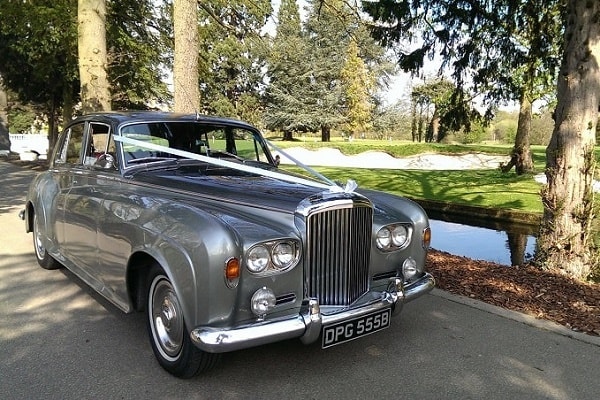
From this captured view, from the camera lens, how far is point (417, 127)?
72.2 m

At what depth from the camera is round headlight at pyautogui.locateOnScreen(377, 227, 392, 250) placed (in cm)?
365

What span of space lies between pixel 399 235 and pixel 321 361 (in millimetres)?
1173

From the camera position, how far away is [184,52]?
8539mm

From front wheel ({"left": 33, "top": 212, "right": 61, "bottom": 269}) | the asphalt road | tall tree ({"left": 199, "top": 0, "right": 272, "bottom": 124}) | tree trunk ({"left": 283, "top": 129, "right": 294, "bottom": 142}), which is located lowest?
the asphalt road

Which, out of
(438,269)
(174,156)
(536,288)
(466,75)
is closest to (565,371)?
(536,288)

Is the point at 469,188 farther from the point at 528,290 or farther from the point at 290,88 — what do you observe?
the point at 290,88

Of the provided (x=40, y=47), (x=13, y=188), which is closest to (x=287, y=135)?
(x=40, y=47)

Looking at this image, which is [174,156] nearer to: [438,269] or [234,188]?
[234,188]

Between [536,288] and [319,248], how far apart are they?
321cm

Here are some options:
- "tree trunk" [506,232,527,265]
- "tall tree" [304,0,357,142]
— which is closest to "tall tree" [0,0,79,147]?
"tree trunk" [506,232,527,265]

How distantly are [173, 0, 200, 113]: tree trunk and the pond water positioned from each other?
215 inches

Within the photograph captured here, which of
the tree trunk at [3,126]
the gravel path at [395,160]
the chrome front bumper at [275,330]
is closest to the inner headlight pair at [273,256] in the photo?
the chrome front bumper at [275,330]

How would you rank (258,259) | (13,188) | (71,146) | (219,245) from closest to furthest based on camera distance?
(219,245)
(258,259)
(71,146)
(13,188)

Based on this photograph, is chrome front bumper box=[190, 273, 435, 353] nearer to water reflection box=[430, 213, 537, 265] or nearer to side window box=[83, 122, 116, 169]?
side window box=[83, 122, 116, 169]
